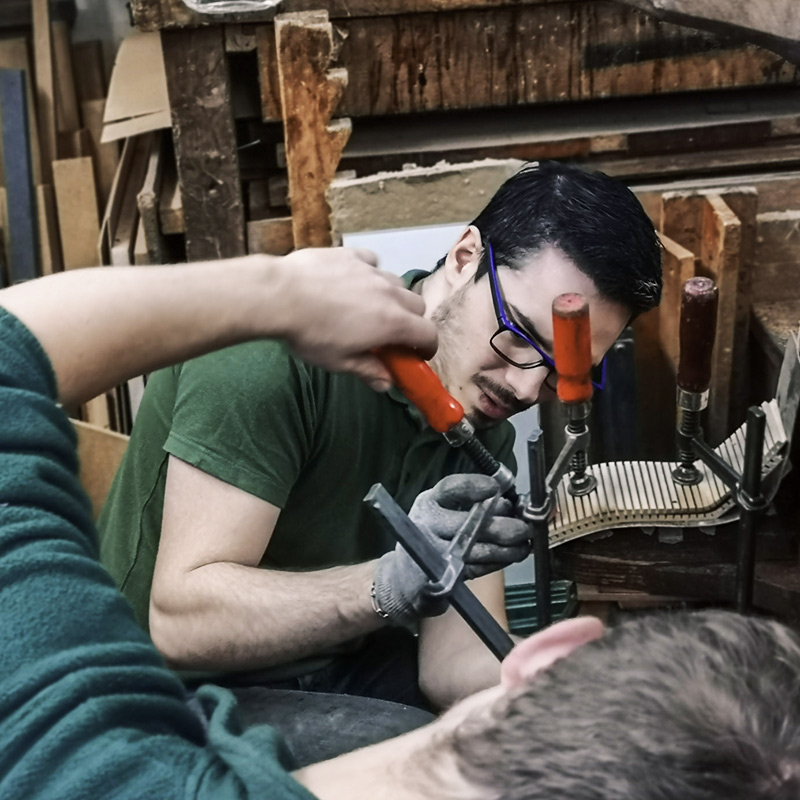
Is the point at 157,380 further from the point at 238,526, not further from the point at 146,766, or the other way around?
the point at 146,766

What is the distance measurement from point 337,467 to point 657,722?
Answer: 0.97m

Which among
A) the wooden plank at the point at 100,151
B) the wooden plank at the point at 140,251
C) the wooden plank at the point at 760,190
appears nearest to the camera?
the wooden plank at the point at 760,190

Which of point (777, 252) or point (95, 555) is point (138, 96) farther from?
point (95, 555)

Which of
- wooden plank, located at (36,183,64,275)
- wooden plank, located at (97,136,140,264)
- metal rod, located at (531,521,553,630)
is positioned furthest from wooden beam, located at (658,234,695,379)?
wooden plank, located at (36,183,64,275)

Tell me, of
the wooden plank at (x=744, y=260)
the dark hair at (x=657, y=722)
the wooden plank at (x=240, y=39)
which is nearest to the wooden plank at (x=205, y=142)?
the wooden plank at (x=240, y=39)

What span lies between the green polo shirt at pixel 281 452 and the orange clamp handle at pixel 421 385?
30 cm

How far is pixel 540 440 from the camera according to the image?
1.26m

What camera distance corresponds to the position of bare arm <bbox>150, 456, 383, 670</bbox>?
1383 mm

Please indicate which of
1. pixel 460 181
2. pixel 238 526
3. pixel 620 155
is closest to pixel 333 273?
pixel 238 526

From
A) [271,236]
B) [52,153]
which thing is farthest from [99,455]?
[52,153]

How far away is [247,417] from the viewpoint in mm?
1403

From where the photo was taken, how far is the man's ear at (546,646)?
0.75 metres

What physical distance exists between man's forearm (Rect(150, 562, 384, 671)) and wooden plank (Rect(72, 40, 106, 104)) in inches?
134

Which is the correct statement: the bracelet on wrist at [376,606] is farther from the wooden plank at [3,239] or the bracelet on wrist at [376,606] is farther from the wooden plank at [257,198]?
the wooden plank at [3,239]
